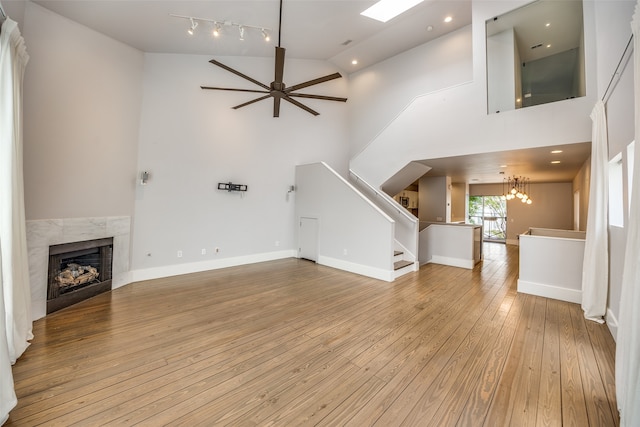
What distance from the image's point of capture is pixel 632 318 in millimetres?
1591

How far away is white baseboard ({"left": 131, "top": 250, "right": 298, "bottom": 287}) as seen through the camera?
4855 millimetres

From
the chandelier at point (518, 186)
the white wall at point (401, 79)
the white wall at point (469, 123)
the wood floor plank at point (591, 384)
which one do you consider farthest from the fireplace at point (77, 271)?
the chandelier at point (518, 186)

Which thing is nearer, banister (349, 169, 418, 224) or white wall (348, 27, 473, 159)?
banister (349, 169, 418, 224)

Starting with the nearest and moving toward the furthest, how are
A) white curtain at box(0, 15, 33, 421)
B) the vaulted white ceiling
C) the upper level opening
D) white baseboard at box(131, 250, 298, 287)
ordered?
white curtain at box(0, 15, 33, 421) → the vaulted white ceiling → the upper level opening → white baseboard at box(131, 250, 298, 287)

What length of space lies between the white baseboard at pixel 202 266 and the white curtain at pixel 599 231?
5.80m

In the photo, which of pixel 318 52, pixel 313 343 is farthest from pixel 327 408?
pixel 318 52

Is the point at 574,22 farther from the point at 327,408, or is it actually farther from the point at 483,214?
the point at 483,214

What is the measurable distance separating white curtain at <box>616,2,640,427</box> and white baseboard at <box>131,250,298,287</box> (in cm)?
600

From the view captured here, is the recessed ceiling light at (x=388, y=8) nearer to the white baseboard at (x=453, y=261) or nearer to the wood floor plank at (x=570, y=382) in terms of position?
the white baseboard at (x=453, y=261)

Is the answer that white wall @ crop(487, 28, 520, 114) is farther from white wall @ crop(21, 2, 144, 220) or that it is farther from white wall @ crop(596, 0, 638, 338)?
white wall @ crop(21, 2, 144, 220)

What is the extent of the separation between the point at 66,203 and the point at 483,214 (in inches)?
603

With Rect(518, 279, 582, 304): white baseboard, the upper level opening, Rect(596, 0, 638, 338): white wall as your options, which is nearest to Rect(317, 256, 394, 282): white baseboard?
Rect(518, 279, 582, 304): white baseboard

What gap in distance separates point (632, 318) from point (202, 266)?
612 centimetres

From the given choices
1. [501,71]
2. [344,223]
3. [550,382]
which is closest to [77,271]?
[344,223]
